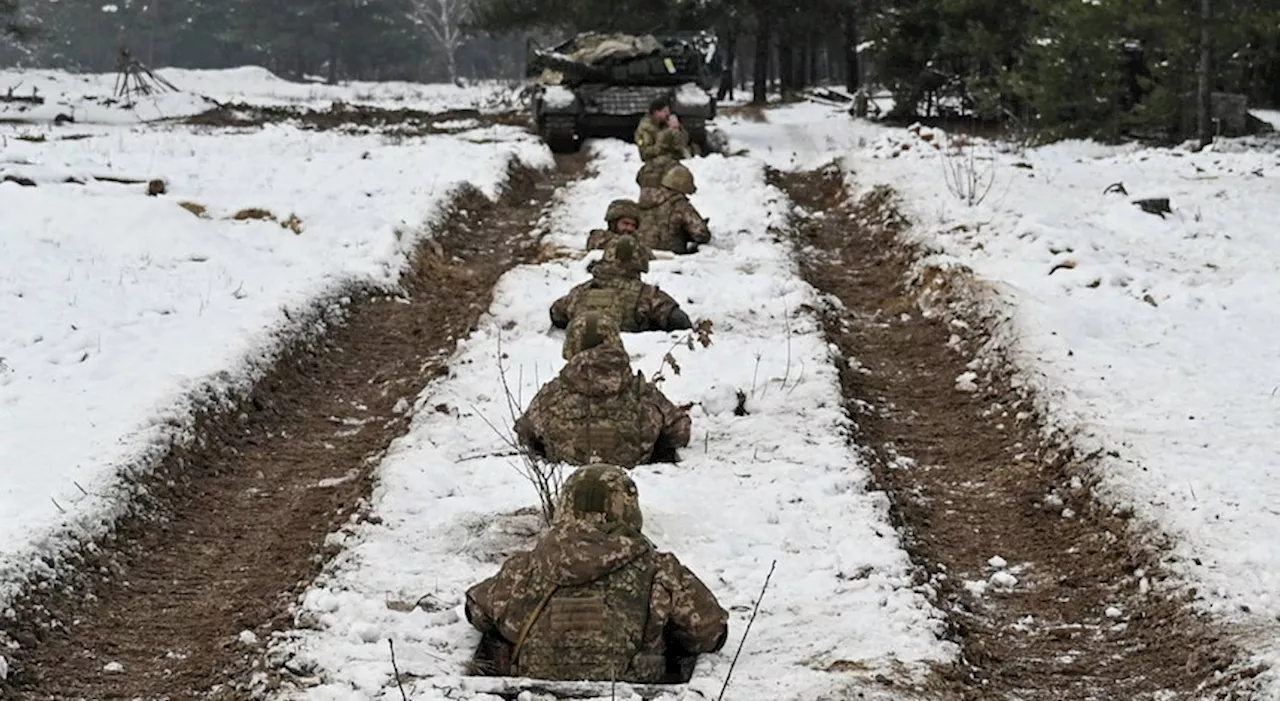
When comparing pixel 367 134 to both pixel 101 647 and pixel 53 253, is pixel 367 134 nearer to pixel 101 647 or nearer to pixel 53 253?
pixel 53 253

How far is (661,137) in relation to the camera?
59.4ft

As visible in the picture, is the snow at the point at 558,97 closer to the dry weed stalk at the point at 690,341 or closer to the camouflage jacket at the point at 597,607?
the dry weed stalk at the point at 690,341

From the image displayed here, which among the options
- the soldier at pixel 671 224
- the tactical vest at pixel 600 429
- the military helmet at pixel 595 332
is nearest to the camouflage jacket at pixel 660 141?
the soldier at pixel 671 224

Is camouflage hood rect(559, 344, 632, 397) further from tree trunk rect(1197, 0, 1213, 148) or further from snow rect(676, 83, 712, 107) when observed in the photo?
snow rect(676, 83, 712, 107)

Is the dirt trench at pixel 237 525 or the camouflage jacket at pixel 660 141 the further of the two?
the camouflage jacket at pixel 660 141

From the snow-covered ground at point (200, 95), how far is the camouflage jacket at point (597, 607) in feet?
78.2

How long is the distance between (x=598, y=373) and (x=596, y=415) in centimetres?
25

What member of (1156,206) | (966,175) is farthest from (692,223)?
(1156,206)

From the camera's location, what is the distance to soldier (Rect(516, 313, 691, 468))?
775 centimetres

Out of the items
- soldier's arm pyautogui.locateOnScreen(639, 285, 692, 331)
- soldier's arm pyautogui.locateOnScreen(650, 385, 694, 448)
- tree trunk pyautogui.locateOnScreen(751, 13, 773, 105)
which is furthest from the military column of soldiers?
tree trunk pyautogui.locateOnScreen(751, 13, 773, 105)

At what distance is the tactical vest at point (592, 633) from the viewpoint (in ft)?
17.8

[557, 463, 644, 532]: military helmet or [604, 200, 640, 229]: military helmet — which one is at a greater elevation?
[604, 200, 640, 229]: military helmet

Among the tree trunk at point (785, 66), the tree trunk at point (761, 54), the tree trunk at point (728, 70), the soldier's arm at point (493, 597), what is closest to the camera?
the soldier's arm at point (493, 597)

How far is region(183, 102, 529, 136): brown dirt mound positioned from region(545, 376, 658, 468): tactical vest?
16626 millimetres
